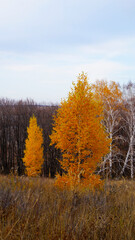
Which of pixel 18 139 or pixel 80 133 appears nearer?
pixel 80 133

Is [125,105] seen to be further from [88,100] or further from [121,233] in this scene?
[121,233]

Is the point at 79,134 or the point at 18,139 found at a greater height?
the point at 79,134

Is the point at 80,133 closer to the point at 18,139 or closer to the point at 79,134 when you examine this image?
the point at 79,134

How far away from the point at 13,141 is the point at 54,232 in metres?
36.8

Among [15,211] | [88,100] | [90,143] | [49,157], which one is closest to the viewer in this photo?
[15,211]

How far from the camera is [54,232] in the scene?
2760mm

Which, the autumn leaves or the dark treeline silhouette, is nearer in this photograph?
the autumn leaves

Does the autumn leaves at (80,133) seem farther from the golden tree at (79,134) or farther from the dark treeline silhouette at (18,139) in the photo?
the dark treeline silhouette at (18,139)

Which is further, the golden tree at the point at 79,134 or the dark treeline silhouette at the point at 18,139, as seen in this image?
the dark treeline silhouette at the point at 18,139

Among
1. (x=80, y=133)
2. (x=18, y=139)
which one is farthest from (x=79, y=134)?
(x=18, y=139)

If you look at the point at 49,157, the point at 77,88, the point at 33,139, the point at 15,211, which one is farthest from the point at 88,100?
the point at 49,157

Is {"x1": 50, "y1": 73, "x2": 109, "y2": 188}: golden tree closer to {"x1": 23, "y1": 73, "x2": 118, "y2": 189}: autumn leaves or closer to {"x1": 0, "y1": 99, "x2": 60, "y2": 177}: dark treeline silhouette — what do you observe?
{"x1": 23, "y1": 73, "x2": 118, "y2": 189}: autumn leaves

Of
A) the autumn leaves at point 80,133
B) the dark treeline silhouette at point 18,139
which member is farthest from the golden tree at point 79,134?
the dark treeline silhouette at point 18,139

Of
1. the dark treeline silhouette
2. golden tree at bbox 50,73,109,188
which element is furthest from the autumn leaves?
the dark treeline silhouette
